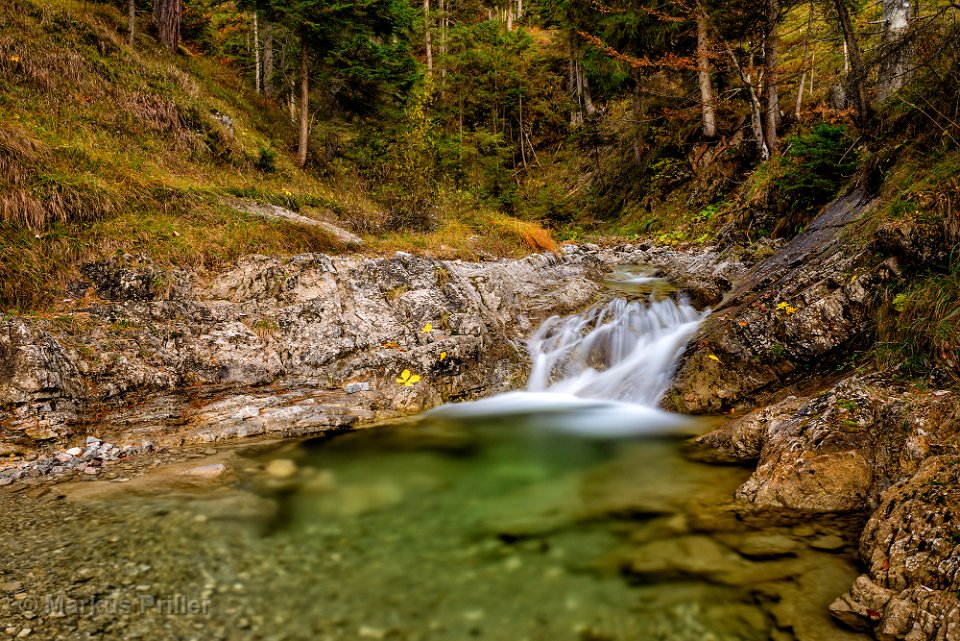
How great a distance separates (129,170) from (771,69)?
1424 cm

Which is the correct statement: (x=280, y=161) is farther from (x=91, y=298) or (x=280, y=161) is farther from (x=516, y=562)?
(x=516, y=562)

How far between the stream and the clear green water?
1cm

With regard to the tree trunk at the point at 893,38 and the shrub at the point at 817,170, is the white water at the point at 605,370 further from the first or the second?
the tree trunk at the point at 893,38

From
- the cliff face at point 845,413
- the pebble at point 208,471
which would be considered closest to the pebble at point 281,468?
the pebble at point 208,471

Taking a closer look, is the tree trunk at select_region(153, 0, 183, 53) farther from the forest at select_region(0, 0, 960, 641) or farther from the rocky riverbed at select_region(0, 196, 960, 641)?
the rocky riverbed at select_region(0, 196, 960, 641)

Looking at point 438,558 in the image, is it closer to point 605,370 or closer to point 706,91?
point 605,370

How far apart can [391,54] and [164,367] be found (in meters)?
10.8

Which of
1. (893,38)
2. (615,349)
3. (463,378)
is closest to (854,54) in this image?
(893,38)

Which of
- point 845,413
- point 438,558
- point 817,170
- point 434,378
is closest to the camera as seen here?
point 438,558

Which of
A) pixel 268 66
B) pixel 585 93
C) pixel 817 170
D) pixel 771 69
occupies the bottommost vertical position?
pixel 817 170

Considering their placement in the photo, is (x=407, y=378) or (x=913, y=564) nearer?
(x=913, y=564)

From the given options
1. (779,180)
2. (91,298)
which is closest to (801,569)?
(91,298)

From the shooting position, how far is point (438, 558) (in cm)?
321

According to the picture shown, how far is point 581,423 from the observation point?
6.16m
